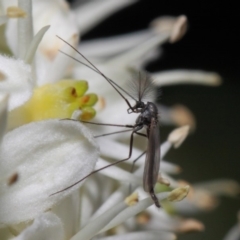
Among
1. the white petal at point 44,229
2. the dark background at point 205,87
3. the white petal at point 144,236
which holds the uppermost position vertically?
the white petal at point 44,229

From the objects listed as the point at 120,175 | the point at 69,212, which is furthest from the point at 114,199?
the point at 69,212

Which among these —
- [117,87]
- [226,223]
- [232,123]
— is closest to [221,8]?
[232,123]

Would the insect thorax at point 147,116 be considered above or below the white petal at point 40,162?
below

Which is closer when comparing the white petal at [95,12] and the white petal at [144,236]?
the white petal at [144,236]

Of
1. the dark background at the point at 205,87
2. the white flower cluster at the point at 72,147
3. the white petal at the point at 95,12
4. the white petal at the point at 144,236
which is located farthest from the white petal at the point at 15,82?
the dark background at the point at 205,87

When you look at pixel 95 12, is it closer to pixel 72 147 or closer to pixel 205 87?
pixel 72 147

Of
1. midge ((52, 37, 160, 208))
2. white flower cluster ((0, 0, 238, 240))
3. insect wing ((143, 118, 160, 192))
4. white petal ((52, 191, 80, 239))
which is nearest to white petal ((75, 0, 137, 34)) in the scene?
white flower cluster ((0, 0, 238, 240))

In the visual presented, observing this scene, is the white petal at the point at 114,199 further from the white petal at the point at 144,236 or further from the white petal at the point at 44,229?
the white petal at the point at 44,229
